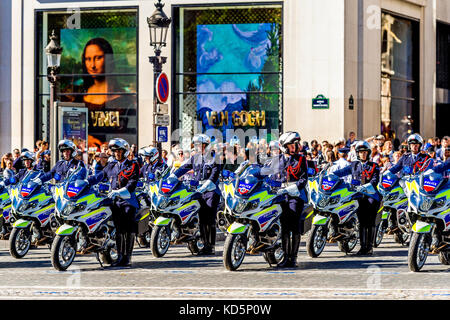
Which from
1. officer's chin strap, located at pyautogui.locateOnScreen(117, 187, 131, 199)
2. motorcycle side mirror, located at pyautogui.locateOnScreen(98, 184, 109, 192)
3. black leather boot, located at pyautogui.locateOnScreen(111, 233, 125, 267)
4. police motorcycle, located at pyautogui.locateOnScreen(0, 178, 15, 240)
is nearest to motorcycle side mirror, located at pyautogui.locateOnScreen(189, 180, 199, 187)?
motorcycle side mirror, located at pyautogui.locateOnScreen(98, 184, 109, 192)

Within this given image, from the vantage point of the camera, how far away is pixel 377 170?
1453 cm

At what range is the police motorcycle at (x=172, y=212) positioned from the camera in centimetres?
1382

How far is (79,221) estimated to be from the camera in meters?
12.2

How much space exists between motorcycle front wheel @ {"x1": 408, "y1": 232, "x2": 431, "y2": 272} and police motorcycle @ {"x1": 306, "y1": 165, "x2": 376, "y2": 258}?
192 centimetres

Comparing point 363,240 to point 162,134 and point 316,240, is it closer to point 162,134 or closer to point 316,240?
point 316,240

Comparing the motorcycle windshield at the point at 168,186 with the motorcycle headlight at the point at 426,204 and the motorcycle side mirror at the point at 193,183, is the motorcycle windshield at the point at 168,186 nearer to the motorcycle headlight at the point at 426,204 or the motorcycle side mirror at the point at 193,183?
the motorcycle side mirror at the point at 193,183

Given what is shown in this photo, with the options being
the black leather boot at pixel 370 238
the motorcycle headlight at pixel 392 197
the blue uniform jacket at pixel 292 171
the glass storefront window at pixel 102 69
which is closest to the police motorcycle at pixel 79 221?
the blue uniform jacket at pixel 292 171

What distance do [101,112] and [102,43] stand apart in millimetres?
2153

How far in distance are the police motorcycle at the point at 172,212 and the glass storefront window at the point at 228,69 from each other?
13.3 metres

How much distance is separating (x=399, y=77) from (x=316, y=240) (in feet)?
58.7

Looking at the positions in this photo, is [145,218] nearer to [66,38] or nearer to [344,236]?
[344,236]

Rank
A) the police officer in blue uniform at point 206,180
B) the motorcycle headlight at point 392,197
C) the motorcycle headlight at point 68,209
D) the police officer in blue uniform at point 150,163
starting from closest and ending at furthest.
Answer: the motorcycle headlight at point 68,209, the police officer in blue uniform at point 206,180, the police officer in blue uniform at point 150,163, the motorcycle headlight at point 392,197

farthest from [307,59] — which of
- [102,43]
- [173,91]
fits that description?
[102,43]

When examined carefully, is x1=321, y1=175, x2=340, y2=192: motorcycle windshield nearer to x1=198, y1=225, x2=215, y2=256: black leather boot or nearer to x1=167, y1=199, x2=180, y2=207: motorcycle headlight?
x1=198, y1=225, x2=215, y2=256: black leather boot
